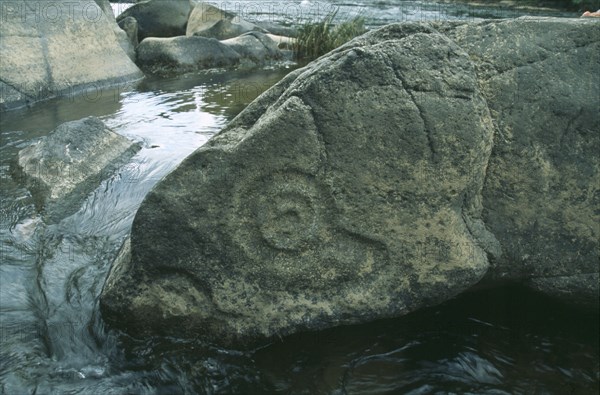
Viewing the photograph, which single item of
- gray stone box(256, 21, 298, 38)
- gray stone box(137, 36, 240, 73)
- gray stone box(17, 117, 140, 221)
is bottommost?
gray stone box(17, 117, 140, 221)

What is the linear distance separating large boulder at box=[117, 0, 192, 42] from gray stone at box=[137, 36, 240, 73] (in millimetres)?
2160

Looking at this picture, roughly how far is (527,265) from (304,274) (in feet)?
3.97

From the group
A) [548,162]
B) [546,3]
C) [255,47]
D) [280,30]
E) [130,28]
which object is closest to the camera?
[548,162]

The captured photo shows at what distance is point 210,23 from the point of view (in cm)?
1280

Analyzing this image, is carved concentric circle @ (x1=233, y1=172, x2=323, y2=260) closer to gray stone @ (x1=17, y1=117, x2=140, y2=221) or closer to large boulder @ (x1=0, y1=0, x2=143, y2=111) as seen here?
gray stone @ (x1=17, y1=117, x2=140, y2=221)

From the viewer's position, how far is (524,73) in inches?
116

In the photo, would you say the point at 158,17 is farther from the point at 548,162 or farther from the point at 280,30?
the point at 548,162

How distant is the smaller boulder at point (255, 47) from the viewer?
1170cm

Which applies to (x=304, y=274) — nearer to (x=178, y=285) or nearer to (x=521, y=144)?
(x=178, y=285)

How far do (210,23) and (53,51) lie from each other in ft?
17.2

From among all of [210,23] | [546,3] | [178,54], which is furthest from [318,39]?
[546,3]

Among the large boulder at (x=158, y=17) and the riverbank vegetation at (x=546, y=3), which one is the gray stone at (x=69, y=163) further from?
the riverbank vegetation at (x=546, y=3)

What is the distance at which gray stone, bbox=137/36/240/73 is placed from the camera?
34.5 feet

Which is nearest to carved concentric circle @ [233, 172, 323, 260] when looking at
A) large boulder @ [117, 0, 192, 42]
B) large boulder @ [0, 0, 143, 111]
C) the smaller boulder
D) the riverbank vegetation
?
large boulder @ [0, 0, 143, 111]
